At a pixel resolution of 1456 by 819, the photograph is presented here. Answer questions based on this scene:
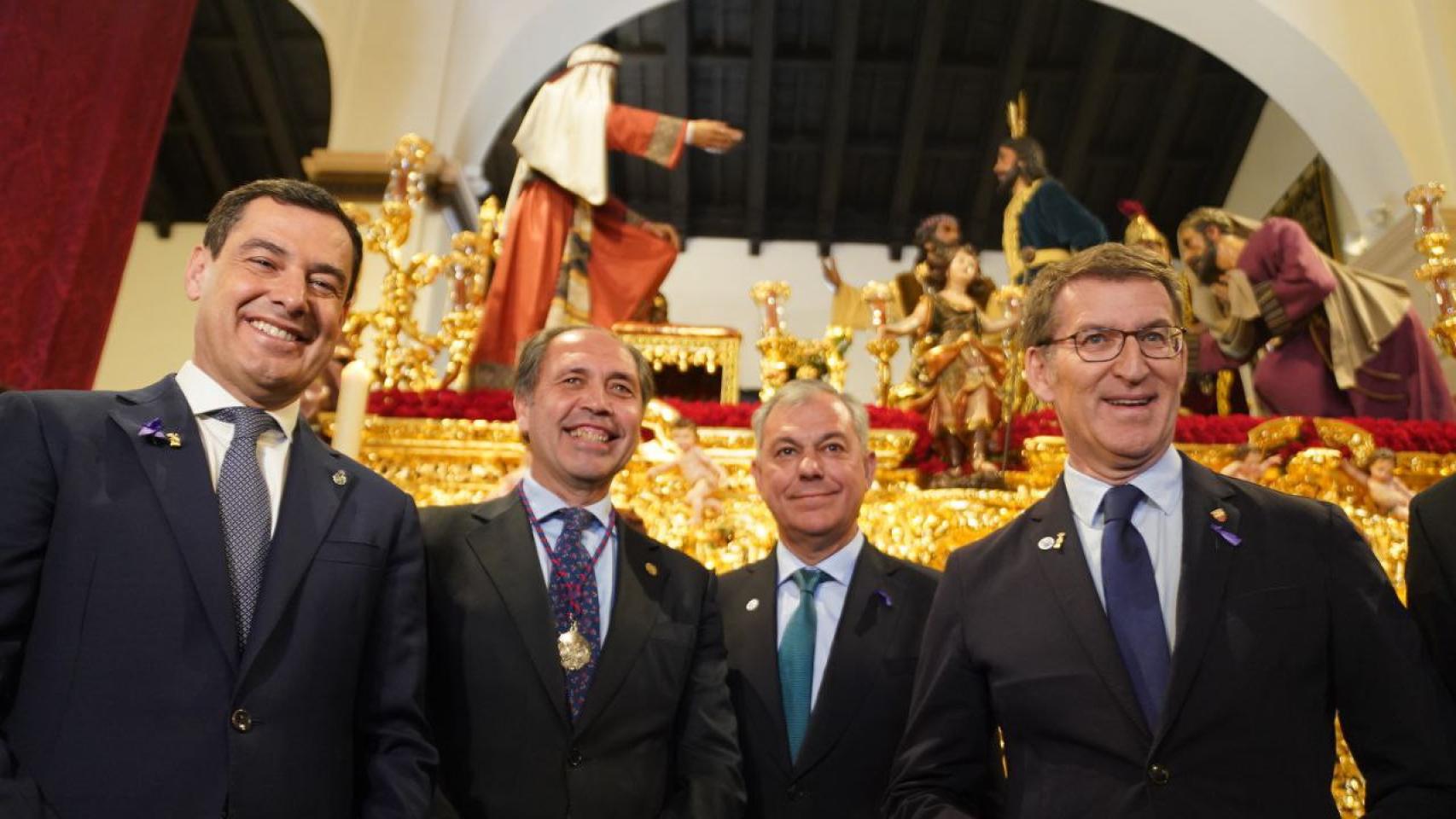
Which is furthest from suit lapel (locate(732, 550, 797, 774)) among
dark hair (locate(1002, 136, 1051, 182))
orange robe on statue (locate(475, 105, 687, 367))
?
dark hair (locate(1002, 136, 1051, 182))

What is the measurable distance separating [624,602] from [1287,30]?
284 inches

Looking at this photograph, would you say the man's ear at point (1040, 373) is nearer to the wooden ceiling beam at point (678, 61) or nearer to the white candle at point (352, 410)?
the white candle at point (352, 410)

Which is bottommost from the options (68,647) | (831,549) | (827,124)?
(68,647)

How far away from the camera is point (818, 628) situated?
7.37 ft

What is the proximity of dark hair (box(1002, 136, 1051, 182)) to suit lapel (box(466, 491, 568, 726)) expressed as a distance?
5071mm

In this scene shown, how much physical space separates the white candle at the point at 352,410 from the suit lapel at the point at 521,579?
5.15ft

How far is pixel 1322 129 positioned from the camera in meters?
7.38

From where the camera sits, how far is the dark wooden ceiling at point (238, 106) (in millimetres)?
8992

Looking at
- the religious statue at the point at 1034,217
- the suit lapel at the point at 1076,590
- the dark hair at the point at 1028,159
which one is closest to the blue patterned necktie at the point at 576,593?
the suit lapel at the point at 1076,590

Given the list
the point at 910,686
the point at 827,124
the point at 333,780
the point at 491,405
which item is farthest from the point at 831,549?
the point at 827,124

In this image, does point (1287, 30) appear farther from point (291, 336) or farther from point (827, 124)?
point (291, 336)

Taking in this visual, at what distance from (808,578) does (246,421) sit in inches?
46.7

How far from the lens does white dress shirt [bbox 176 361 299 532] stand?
153cm

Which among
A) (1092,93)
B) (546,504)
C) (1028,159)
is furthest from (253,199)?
(1092,93)
